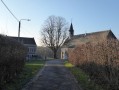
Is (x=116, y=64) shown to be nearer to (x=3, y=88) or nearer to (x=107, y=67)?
(x=107, y=67)

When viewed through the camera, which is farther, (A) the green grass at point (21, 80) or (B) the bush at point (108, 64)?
(A) the green grass at point (21, 80)

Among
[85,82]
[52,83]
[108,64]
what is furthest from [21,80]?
[108,64]

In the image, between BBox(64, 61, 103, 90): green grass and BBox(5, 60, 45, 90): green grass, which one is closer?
BBox(5, 60, 45, 90): green grass

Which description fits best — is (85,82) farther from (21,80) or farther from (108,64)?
(21,80)

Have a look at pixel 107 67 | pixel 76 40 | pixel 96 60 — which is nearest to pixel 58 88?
pixel 107 67

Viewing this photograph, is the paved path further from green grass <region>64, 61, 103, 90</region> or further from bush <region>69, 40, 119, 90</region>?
bush <region>69, 40, 119, 90</region>

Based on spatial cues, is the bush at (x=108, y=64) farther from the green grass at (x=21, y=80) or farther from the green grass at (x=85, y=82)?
the green grass at (x=21, y=80)

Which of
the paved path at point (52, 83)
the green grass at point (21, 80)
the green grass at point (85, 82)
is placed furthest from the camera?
the green grass at point (85, 82)

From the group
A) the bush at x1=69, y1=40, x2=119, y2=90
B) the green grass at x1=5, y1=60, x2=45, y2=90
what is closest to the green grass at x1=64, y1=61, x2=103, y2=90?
the bush at x1=69, y1=40, x2=119, y2=90

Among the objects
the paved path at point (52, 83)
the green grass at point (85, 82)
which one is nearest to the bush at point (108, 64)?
the green grass at point (85, 82)

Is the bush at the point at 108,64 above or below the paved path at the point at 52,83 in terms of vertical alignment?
above

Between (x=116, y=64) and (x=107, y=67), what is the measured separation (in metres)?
1.85

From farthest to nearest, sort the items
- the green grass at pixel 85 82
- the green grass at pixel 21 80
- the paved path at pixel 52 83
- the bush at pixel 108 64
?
the green grass at pixel 85 82 → the paved path at pixel 52 83 → the green grass at pixel 21 80 → the bush at pixel 108 64

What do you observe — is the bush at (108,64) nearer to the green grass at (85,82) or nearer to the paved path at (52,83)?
the green grass at (85,82)
